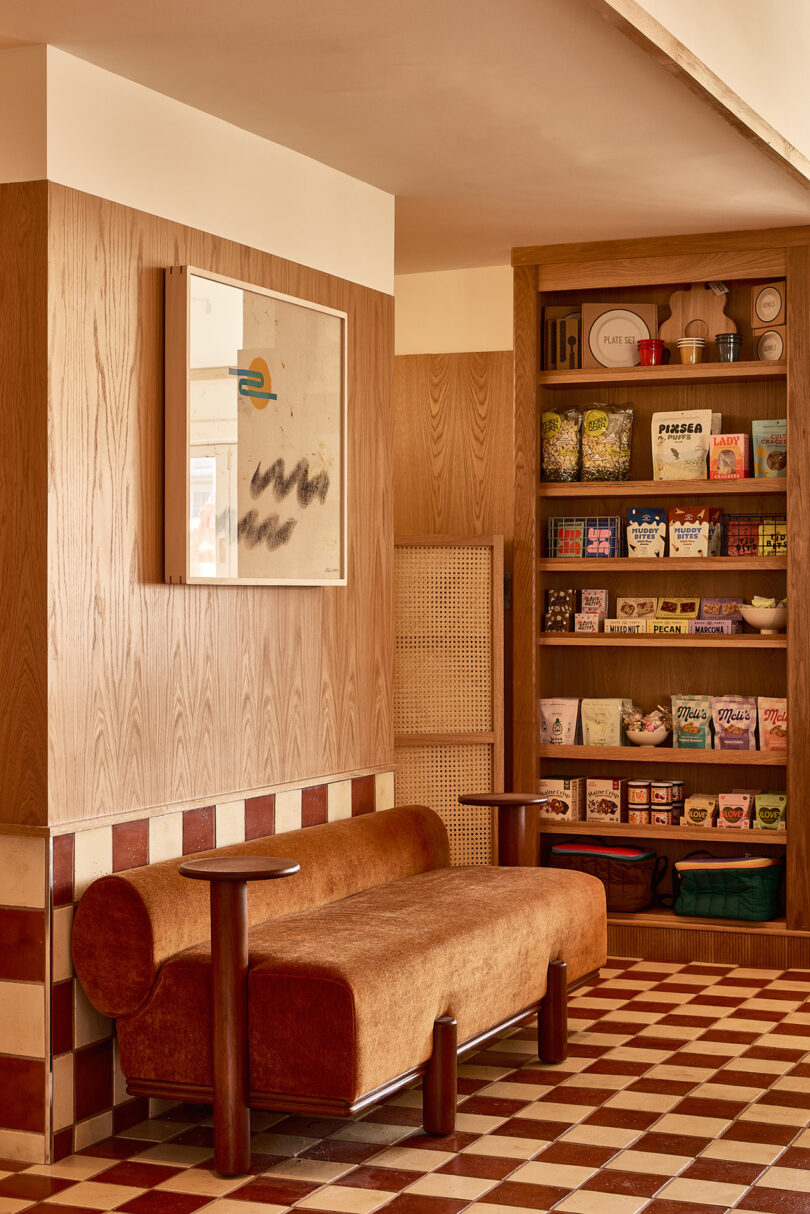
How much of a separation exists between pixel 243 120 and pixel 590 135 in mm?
1015

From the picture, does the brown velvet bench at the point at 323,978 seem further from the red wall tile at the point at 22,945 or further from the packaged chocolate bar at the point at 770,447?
the packaged chocolate bar at the point at 770,447

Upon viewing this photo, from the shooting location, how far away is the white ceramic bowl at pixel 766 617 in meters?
5.81

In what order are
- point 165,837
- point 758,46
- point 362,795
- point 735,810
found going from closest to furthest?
point 165,837 → point 758,46 → point 362,795 → point 735,810

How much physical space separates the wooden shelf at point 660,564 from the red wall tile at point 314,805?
173 cm

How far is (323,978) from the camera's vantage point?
11.1 ft

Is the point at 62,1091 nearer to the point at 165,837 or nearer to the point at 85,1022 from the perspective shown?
the point at 85,1022

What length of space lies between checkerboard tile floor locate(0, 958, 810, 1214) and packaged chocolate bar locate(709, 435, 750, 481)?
216 cm

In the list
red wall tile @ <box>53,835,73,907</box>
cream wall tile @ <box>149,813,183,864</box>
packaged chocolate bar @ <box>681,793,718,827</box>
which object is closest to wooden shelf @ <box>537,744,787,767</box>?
packaged chocolate bar @ <box>681,793,718,827</box>

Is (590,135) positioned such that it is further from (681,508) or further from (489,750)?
(489,750)

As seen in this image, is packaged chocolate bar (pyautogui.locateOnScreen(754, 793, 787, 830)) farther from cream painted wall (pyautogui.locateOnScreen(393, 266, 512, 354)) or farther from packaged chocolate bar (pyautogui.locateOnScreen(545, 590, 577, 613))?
cream painted wall (pyautogui.locateOnScreen(393, 266, 512, 354))

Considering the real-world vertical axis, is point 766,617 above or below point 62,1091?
above

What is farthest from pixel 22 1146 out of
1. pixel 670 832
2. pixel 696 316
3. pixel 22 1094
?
pixel 696 316

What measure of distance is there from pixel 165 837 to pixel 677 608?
108 inches

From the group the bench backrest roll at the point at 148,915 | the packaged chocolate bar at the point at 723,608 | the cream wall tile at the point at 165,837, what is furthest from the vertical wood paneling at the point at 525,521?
the cream wall tile at the point at 165,837
